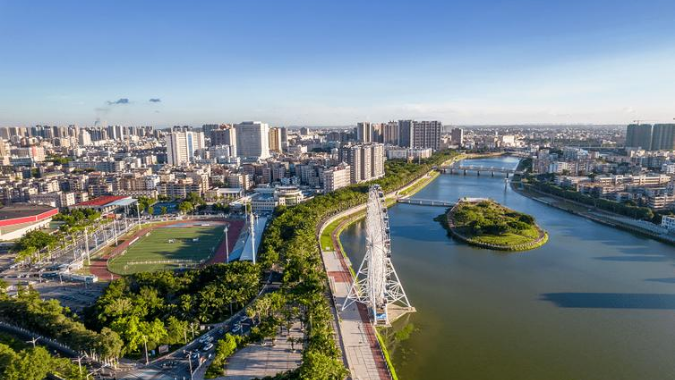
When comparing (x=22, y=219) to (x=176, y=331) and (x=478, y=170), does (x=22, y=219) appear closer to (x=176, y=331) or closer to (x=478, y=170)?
(x=176, y=331)

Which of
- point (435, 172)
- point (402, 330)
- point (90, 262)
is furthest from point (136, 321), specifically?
point (435, 172)

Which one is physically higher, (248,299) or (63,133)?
(63,133)

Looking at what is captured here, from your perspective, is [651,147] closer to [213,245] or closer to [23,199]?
[213,245]

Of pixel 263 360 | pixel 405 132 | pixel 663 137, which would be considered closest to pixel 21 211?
pixel 263 360

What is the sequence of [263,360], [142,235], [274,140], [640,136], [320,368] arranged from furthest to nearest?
1. [274,140]
2. [640,136]
3. [142,235]
4. [263,360]
5. [320,368]

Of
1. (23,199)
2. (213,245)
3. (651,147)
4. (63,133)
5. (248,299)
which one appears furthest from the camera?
Answer: (63,133)

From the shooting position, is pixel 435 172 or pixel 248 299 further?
pixel 435 172
